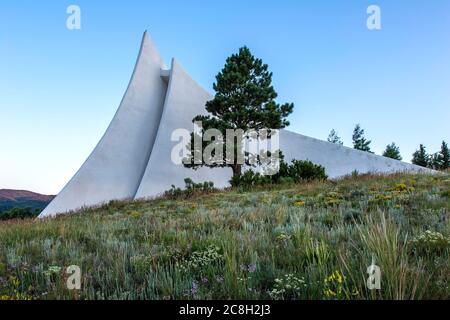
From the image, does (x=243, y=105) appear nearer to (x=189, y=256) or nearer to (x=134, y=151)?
(x=134, y=151)

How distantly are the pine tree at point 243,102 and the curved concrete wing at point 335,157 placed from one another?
10.3 meters

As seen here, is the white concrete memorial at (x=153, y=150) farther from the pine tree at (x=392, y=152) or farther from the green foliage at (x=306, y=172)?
the pine tree at (x=392, y=152)

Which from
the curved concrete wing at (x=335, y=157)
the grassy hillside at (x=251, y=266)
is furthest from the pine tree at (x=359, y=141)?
the grassy hillside at (x=251, y=266)

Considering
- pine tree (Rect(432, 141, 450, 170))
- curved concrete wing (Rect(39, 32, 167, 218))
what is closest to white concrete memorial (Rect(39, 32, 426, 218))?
curved concrete wing (Rect(39, 32, 167, 218))

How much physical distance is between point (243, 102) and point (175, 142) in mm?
9476

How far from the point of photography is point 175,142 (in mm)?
26516

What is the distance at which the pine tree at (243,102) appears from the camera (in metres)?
18.3

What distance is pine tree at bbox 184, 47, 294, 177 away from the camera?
1834 centimetres

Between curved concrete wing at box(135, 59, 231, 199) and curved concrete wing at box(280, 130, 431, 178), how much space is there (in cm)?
630

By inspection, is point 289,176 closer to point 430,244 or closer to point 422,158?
point 430,244

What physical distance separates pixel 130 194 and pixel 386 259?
83.2 ft

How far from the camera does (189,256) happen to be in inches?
131

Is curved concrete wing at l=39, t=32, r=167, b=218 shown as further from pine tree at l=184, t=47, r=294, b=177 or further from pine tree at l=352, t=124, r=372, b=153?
pine tree at l=352, t=124, r=372, b=153

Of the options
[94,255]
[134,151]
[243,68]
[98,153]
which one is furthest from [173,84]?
[94,255]
